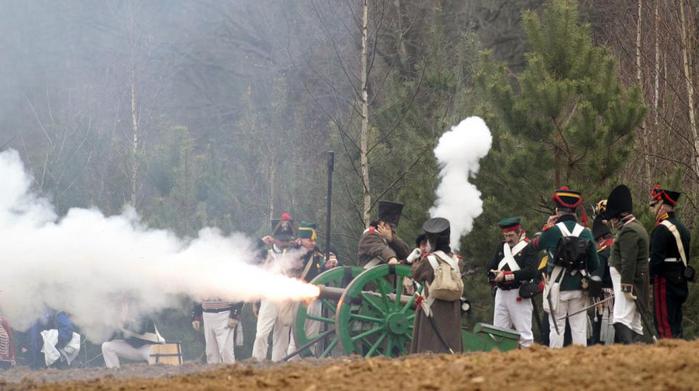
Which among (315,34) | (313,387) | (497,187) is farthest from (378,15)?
(313,387)

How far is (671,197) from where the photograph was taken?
11117 mm

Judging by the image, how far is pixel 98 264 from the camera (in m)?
11.6

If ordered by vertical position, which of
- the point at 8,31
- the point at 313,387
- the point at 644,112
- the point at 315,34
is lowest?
the point at 313,387

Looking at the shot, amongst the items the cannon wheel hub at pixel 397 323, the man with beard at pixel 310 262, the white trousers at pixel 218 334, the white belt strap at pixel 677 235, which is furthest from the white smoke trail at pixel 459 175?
the white trousers at pixel 218 334

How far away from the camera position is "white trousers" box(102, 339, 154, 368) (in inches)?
605

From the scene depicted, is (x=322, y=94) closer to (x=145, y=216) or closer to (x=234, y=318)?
(x=145, y=216)

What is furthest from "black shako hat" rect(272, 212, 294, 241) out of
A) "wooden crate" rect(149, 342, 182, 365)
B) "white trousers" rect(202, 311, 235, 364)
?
"wooden crate" rect(149, 342, 182, 365)

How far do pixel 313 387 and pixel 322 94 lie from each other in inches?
891

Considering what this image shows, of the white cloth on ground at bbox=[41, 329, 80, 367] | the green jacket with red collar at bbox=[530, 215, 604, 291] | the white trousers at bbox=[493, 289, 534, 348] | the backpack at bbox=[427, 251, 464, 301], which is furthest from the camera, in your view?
the white cloth on ground at bbox=[41, 329, 80, 367]

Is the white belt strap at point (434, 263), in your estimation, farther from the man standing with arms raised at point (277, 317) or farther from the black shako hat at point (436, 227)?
the man standing with arms raised at point (277, 317)

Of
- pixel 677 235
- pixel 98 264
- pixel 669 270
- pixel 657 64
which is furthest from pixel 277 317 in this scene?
pixel 657 64

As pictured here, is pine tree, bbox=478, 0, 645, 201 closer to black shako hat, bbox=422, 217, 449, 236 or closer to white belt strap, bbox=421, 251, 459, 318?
black shako hat, bbox=422, 217, 449, 236

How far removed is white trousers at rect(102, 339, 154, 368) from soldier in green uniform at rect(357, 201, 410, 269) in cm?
417

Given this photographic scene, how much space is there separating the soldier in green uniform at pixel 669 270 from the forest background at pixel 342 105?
7.77 feet
